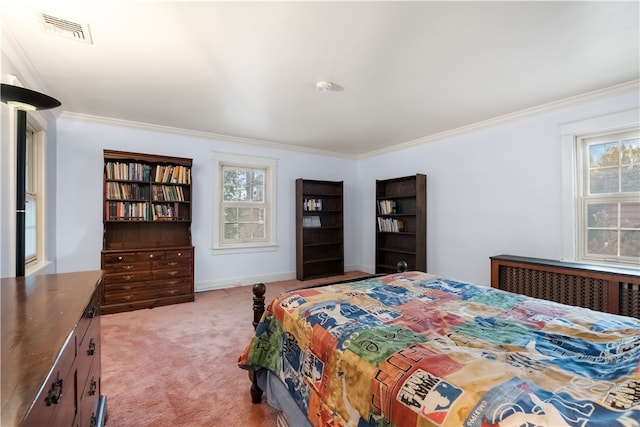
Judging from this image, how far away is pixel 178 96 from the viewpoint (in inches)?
117

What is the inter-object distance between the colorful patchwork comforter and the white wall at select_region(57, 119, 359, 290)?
2940 mm

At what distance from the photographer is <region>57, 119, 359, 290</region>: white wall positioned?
3.53 meters

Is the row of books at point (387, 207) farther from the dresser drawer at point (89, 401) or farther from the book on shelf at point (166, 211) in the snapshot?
the dresser drawer at point (89, 401)

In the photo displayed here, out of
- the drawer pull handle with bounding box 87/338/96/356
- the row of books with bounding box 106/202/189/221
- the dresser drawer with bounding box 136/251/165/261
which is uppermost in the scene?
the row of books with bounding box 106/202/189/221

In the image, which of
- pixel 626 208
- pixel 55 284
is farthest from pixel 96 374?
pixel 626 208

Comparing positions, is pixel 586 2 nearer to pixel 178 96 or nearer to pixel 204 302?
pixel 178 96

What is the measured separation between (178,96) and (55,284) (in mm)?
2256

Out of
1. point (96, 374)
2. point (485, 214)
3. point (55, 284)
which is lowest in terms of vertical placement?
point (96, 374)

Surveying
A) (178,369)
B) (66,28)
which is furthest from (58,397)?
(66,28)

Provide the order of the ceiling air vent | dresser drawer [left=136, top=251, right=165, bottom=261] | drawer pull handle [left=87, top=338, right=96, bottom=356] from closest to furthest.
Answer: drawer pull handle [left=87, top=338, right=96, bottom=356] → the ceiling air vent → dresser drawer [left=136, top=251, right=165, bottom=261]

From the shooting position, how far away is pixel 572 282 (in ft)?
8.89

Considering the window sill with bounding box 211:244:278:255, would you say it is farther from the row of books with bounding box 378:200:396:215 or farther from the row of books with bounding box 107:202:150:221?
the row of books with bounding box 378:200:396:215

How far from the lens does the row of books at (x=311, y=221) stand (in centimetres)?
516

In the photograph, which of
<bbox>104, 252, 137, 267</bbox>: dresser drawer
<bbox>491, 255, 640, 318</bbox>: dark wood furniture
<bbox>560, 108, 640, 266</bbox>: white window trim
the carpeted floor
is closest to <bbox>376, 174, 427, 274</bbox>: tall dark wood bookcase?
<bbox>491, 255, 640, 318</bbox>: dark wood furniture
